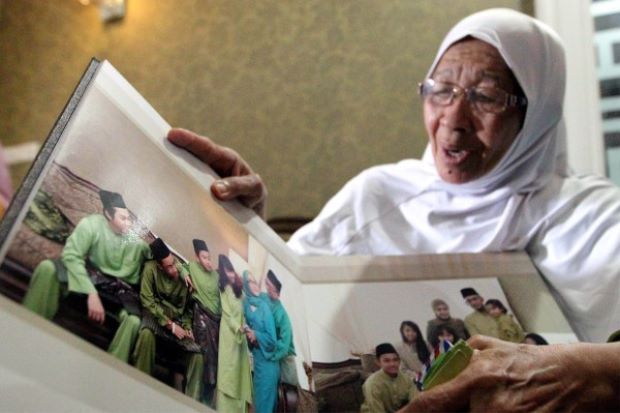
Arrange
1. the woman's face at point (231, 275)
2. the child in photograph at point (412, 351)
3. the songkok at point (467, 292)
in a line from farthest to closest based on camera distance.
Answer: the songkok at point (467, 292) → the child in photograph at point (412, 351) → the woman's face at point (231, 275)

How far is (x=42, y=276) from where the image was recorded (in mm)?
414

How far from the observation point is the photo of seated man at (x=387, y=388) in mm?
697

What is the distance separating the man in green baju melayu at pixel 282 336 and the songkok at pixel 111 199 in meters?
0.21

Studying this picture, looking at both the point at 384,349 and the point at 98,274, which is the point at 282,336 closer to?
the point at 384,349

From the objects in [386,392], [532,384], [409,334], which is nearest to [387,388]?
[386,392]

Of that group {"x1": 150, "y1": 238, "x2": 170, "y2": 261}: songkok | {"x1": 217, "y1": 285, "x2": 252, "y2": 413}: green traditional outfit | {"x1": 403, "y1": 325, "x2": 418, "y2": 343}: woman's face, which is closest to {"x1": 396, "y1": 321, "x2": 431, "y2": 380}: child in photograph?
{"x1": 403, "y1": 325, "x2": 418, "y2": 343}: woman's face

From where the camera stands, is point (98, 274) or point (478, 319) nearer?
point (98, 274)

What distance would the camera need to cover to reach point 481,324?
0.84m

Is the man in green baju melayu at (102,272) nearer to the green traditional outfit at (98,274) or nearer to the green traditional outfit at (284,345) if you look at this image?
the green traditional outfit at (98,274)

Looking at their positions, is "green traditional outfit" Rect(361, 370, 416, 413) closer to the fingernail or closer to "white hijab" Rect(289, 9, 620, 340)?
the fingernail

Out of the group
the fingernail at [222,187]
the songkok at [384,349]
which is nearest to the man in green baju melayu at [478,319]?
the songkok at [384,349]

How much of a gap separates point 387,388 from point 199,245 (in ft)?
0.88

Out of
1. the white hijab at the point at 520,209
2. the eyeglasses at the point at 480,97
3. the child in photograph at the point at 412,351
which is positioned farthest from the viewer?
the eyeglasses at the point at 480,97

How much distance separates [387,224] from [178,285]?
0.75 metres
